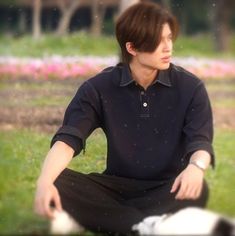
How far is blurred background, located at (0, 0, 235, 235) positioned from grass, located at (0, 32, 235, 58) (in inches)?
0.7

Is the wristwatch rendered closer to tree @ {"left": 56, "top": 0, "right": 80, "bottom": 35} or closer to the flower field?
the flower field

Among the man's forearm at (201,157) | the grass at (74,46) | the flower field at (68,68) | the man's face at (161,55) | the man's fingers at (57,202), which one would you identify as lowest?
the grass at (74,46)

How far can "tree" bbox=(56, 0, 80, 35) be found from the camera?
36.9ft

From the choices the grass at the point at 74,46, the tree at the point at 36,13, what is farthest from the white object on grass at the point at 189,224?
the grass at the point at 74,46

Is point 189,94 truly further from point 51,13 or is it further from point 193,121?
point 51,13

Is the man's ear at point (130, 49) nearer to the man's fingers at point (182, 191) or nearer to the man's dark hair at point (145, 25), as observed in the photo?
the man's dark hair at point (145, 25)

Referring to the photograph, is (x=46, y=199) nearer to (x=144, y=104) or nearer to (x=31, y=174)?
(x=144, y=104)

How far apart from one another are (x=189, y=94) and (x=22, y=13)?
9.42 meters

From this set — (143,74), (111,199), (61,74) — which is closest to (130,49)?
(143,74)

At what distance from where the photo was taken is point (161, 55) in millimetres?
2910

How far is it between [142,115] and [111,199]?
0.41 metres

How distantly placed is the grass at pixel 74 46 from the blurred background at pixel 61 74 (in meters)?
0.02

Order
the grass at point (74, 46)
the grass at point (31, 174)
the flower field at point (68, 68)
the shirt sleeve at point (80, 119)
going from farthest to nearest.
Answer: the grass at point (74, 46), the flower field at point (68, 68), the grass at point (31, 174), the shirt sleeve at point (80, 119)

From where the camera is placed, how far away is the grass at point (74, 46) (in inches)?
491
